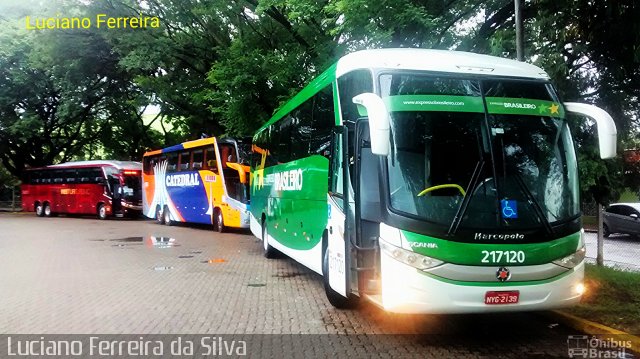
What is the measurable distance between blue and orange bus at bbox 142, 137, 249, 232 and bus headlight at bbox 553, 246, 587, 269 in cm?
1447

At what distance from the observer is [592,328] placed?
6062mm

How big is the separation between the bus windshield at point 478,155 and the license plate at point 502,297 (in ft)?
2.20

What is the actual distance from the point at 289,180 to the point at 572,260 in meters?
5.77

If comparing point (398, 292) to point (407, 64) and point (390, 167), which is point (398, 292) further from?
point (407, 64)

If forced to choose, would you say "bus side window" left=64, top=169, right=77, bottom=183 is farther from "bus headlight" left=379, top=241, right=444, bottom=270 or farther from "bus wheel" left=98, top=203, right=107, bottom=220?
"bus headlight" left=379, top=241, right=444, bottom=270

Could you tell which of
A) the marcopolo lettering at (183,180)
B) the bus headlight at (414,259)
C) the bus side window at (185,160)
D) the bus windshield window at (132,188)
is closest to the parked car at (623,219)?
the marcopolo lettering at (183,180)

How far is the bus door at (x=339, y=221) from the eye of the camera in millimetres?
6672

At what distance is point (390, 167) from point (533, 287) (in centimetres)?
193

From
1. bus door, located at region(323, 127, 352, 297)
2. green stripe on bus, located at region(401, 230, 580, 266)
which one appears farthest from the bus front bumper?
bus door, located at region(323, 127, 352, 297)

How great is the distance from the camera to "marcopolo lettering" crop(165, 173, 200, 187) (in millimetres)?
22105

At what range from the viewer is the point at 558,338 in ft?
19.9

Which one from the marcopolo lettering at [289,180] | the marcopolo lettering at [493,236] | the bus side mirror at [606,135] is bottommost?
the marcopolo lettering at [493,236]

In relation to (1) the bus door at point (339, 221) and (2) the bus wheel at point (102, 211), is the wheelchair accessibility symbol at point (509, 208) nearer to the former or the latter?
(1) the bus door at point (339, 221)

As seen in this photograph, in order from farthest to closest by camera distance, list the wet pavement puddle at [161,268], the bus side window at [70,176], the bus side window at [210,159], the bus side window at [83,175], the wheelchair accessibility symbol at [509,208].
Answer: the bus side window at [70,176] → the bus side window at [83,175] → the bus side window at [210,159] → the wet pavement puddle at [161,268] → the wheelchair accessibility symbol at [509,208]
